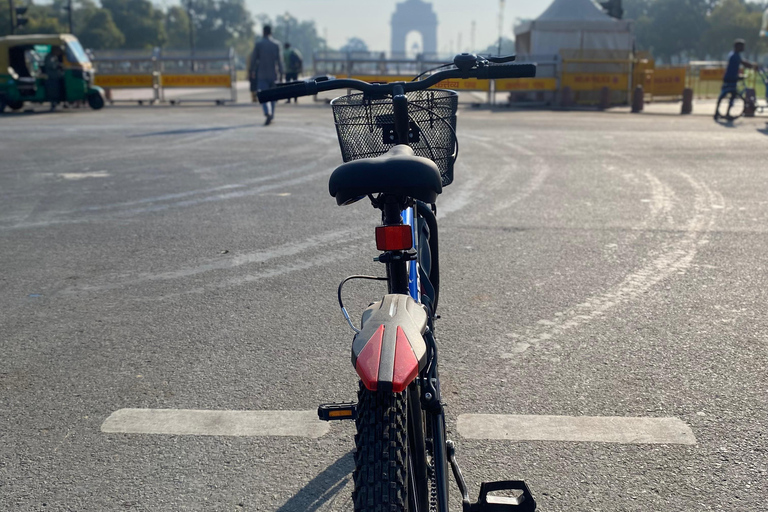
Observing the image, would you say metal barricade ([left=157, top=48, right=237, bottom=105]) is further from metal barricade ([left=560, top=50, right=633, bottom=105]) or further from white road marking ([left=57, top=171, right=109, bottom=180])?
white road marking ([left=57, top=171, right=109, bottom=180])

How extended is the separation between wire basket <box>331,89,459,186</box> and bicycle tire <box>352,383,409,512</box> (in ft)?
3.81

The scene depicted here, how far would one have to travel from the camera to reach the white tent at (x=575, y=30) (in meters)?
26.3

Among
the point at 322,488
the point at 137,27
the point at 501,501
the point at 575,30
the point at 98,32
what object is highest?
the point at 137,27

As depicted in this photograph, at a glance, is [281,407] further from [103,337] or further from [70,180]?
[70,180]

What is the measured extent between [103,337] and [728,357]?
3.44 metres

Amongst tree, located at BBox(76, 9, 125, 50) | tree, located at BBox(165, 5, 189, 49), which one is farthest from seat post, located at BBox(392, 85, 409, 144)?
tree, located at BBox(165, 5, 189, 49)

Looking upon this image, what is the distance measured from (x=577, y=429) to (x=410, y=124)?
1.49m

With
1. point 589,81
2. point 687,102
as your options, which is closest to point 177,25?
point 589,81

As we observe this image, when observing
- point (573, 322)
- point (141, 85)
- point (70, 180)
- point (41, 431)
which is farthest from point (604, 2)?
point (41, 431)

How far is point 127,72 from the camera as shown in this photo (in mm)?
28375

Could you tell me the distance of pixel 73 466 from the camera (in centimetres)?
311

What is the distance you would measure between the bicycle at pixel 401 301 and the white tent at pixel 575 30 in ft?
80.4

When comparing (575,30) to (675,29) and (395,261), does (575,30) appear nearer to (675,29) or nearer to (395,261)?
(395,261)

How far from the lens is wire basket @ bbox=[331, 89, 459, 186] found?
2.87m
